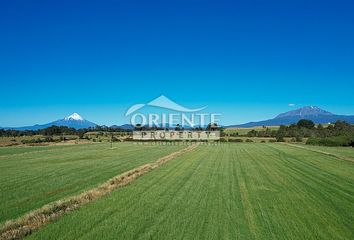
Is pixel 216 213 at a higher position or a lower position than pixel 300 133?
lower

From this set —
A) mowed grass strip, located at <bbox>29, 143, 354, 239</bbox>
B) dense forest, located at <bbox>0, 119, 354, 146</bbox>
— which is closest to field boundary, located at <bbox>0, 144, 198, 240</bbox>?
mowed grass strip, located at <bbox>29, 143, 354, 239</bbox>

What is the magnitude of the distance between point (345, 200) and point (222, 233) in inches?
258

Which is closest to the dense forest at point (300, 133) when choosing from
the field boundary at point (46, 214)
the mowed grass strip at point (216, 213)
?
the mowed grass strip at point (216, 213)

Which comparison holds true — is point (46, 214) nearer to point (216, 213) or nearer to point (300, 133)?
point (216, 213)

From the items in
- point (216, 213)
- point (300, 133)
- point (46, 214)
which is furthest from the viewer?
point (300, 133)

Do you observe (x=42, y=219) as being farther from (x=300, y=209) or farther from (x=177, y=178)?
(x=177, y=178)

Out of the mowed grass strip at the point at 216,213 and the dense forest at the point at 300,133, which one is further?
the dense forest at the point at 300,133

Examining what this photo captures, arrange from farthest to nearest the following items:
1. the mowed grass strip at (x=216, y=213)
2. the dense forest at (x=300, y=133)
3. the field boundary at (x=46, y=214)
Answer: the dense forest at (x=300, y=133) < the mowed grass strip at (x=216, y=213) < the field boundary at (x=46, y=214)

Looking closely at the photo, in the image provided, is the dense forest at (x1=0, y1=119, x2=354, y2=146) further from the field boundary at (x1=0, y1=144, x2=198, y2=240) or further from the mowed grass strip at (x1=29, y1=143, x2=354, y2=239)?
the field boundary at (x1=0, y1=144, x2=198, y2=240)

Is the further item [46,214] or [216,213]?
[216,213]

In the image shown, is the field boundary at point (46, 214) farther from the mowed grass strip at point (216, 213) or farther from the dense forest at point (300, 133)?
the dense forest at point (300, 133)

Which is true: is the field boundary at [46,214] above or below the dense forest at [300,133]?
below

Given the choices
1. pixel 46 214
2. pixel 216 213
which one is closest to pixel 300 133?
pixel 216 213

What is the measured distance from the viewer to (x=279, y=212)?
441 inches
